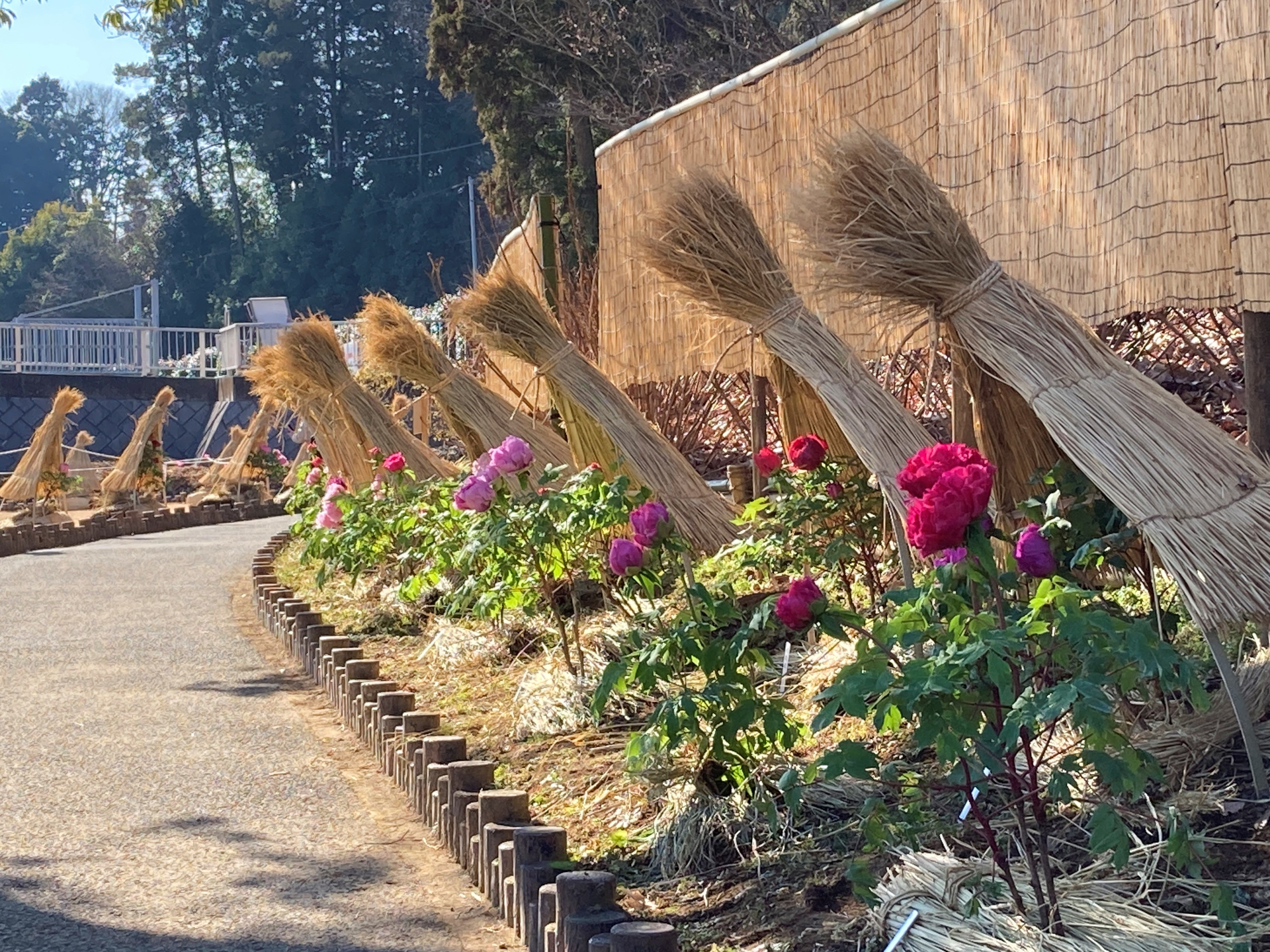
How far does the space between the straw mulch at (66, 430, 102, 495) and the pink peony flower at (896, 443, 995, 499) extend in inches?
675

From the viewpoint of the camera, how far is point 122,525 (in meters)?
15.0

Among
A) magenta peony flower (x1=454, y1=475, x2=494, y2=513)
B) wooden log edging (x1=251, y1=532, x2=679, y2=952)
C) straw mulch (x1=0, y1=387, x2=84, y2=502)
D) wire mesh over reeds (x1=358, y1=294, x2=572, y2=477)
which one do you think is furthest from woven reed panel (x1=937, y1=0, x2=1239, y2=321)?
straw mulch (x1=0, y1=387, x2=84, y2=502)

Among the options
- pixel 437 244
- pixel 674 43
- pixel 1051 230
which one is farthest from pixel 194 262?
pixel 1051 230

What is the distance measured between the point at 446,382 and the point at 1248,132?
4277mm

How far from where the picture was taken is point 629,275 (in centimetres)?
625

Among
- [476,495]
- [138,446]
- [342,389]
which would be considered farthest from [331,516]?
[138,446]

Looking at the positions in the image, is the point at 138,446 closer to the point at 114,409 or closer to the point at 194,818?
the point at 114,409

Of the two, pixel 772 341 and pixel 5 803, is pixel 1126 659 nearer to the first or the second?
pixel 772 341

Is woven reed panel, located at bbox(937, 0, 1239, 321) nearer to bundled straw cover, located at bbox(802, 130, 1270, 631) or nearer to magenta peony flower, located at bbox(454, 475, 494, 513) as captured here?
bundled straw cover, located at bbox(802, 130, 1270, 631)

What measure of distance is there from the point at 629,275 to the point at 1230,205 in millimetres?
3491

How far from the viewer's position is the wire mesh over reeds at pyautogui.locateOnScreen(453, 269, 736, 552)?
523 centimetres

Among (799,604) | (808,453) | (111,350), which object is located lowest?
(799,604)

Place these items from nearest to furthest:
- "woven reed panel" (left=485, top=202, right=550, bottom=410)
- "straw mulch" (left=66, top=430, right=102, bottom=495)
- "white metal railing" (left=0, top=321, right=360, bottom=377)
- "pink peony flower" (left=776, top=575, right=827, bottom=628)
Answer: "pink peony flower" (left=776, top=575, right=827, bottom=628), "woven reed panel" (left=485, top=202, right=550, bottom=410), "straw mulch" (left=66, top=430, right=102, bottom=495), "white metal railing" (left=0, top=321, right=360, bottom=377)

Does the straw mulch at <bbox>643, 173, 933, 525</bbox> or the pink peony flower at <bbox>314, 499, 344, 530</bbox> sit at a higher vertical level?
the straw mulch at <bbox>643, 173, 933, 525</bbox>
